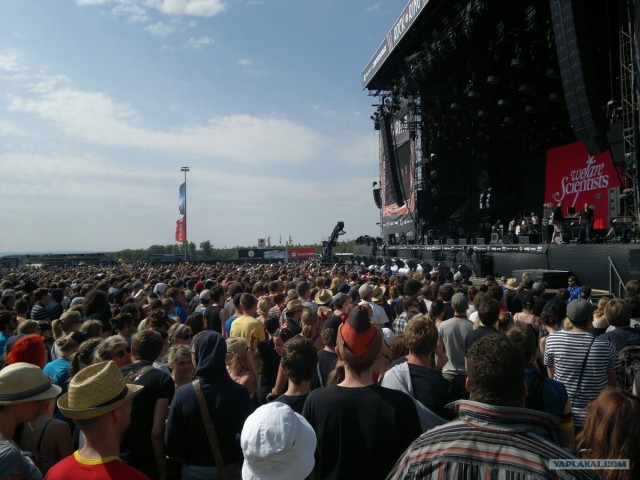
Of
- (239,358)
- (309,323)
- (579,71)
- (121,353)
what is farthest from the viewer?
(579,71)

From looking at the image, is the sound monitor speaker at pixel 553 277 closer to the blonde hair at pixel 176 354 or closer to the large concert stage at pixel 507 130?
the large concert stage at pixel 507 130

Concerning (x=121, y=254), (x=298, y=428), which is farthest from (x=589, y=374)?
(x=121, y=254)

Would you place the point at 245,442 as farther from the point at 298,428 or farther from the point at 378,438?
the point at 378,438

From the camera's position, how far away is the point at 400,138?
27.8 m

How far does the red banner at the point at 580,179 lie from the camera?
1998 cm

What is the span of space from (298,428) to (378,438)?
0.60 meters

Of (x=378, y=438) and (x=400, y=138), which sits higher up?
(x=400, y=138)

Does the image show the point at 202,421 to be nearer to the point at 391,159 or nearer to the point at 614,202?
the point at 614,202

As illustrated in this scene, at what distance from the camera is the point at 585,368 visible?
3.97 metres

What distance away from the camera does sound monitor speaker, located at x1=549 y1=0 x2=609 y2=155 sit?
40.4ft

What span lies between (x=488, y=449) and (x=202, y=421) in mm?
2069

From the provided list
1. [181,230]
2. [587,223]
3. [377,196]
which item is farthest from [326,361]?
[181,230]

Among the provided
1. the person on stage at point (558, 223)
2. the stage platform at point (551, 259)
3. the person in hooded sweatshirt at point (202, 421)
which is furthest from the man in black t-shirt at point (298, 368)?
the person on stage at point (558, 223)

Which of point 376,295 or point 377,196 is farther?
point 377,196
